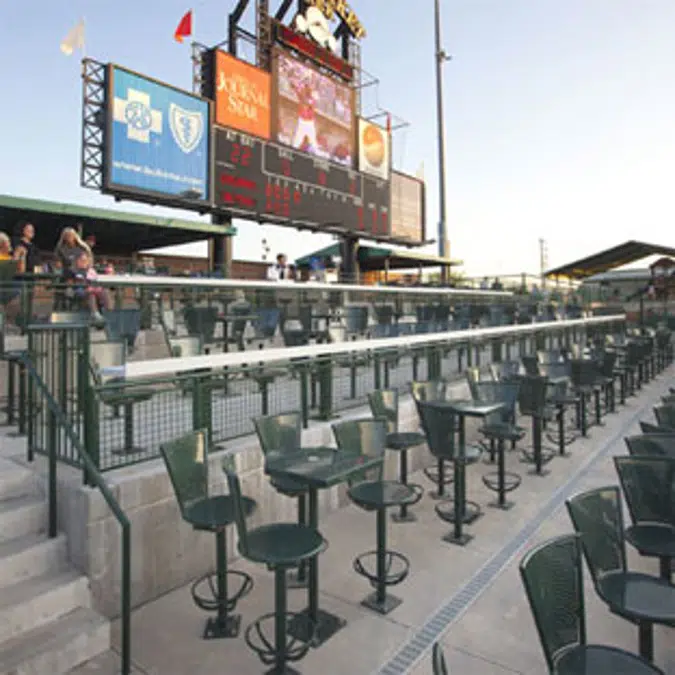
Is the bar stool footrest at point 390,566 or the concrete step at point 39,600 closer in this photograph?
the concrete step at point 39,600

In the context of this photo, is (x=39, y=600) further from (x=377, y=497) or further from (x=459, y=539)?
(x=459, y=539)

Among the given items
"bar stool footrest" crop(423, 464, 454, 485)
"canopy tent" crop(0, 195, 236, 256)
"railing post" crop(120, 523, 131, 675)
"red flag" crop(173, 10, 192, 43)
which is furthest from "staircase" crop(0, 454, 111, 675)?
"red flag" crop(173, 10, 192, 43)

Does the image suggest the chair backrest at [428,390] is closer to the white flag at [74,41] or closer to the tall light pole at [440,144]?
the white flag at [74,41]

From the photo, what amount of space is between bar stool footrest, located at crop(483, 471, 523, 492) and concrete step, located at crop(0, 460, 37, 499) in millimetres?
3921

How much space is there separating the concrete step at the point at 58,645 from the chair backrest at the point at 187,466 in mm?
744

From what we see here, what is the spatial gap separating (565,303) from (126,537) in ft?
60.5

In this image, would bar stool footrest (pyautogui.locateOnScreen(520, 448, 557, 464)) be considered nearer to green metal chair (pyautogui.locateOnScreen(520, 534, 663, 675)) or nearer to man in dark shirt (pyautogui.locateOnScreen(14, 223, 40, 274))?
green metal chair (pyautogui.locateOnScreen(520, 534, 663, 675))

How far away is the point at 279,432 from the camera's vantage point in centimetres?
392

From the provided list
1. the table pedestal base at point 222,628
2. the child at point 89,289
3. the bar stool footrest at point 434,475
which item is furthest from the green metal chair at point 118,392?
the bar stool footrest at point 434,475

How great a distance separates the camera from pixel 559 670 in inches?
78.3

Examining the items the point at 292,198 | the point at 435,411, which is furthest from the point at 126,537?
the point at 292,198

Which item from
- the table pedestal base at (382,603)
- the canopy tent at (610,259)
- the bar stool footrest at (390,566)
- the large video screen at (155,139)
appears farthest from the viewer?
the canopy tent at (610,259)

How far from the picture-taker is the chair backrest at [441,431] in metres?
4.44

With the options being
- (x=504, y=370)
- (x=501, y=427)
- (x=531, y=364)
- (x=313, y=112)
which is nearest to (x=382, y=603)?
(x=501, y=427)
